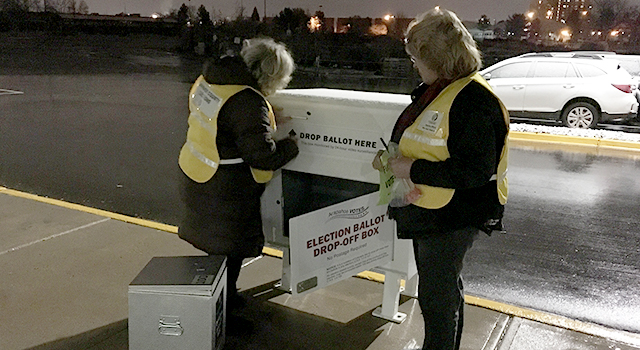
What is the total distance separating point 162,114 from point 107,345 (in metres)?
9.75

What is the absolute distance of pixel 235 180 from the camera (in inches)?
116

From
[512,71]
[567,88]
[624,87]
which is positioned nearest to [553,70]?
[567,88]

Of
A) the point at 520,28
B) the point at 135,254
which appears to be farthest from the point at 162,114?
the point at 520,28

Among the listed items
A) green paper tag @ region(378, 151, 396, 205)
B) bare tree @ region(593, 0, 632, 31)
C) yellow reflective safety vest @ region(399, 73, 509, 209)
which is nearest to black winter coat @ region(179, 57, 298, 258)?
green paper tag @ region(378, 151, 396, 205)

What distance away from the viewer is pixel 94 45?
48906 millimetres

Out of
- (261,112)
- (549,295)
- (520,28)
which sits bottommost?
(549,295)

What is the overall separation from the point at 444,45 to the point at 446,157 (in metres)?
0.43

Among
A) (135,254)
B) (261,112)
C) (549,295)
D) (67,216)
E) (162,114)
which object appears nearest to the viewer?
(261,112)

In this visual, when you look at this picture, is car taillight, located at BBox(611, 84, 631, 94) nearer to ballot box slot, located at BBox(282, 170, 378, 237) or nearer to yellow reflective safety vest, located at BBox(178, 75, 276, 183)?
A: ballot box slot, located at BBox(282, 170, 378, 237)

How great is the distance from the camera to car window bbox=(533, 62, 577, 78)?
11.2 meters

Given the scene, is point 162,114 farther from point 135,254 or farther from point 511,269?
point 511,269

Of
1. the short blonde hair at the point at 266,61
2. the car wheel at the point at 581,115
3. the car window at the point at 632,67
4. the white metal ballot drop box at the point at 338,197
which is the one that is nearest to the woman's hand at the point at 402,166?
the white metal ballot drop box at the point at 338,197

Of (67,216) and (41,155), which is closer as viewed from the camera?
(67,216)

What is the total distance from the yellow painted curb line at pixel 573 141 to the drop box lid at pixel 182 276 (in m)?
7.64
